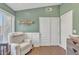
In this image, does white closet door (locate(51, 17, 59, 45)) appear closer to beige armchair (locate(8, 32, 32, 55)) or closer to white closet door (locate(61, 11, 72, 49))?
white closet door (locate(61, 11, 72, 49))

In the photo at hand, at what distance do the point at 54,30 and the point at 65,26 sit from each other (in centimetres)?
29

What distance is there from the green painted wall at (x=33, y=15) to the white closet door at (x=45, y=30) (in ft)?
0.36

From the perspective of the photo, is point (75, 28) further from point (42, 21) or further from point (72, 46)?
point (42, 21)

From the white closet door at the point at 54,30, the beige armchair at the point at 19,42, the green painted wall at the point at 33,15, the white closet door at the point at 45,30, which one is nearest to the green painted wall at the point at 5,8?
the green painted wall at the point at 33,15

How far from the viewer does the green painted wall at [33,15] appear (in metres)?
2.63

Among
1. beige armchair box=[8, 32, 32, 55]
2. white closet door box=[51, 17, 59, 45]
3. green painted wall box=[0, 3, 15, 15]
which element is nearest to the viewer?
green painted wall box=[0, 3, 15, 15]

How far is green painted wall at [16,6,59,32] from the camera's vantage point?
2629 mm

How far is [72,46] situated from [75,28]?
24.8 inches

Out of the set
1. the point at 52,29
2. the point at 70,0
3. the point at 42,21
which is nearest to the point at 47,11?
the point at 42,21

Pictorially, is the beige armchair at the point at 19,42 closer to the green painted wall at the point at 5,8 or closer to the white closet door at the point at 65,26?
the green painted wall at the point at 5,8

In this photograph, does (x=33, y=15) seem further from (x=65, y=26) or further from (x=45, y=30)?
(x=65, y=26)

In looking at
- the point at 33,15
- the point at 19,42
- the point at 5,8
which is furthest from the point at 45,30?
the point at 5,8

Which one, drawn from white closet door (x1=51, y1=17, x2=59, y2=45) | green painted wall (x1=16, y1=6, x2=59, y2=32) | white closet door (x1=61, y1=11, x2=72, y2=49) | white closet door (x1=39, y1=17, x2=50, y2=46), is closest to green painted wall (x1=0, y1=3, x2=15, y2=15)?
green painted wall (x1=16, y1=6, x2=59, y2=32)

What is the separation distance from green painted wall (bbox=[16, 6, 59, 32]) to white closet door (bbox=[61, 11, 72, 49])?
8.3 inches
